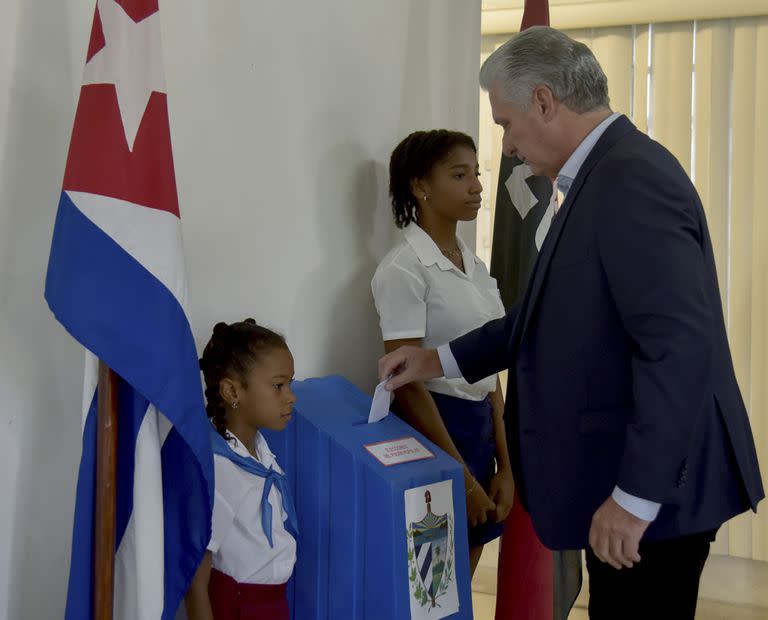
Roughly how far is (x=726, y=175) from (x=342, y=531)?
2664 mm

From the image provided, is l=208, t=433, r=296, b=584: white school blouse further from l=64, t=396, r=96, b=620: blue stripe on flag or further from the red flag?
the red flag

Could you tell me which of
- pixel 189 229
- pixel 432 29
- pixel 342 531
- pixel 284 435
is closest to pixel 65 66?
pixel 189 229

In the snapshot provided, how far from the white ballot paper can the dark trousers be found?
64 centimetres

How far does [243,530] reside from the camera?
1633 mm

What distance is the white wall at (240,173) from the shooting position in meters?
1.50

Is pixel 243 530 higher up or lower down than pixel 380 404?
lower down

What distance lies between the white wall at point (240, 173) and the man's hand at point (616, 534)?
96 centimetres

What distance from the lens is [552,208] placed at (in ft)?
9.88

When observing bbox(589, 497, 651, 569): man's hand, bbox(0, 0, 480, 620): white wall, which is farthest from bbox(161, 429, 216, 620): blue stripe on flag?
bbox(589, 497, 651, 569): man's hand

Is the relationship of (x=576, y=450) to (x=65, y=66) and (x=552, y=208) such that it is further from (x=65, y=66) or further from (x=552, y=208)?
(x=552, y=208)

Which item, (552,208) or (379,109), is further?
(552,208)

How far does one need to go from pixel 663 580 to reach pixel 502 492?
0.82m

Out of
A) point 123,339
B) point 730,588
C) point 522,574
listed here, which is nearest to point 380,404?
point 123,339

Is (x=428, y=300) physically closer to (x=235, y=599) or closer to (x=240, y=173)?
(x=240, y=173)
